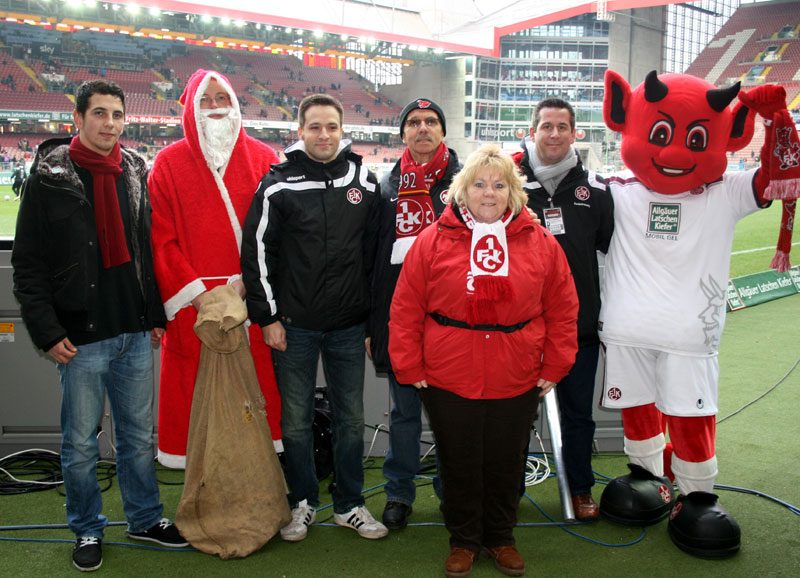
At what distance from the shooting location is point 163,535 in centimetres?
213

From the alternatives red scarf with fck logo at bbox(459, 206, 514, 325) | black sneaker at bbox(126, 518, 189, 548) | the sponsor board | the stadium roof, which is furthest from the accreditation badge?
the stadium roof

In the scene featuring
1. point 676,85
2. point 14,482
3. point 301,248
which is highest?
point 676,85

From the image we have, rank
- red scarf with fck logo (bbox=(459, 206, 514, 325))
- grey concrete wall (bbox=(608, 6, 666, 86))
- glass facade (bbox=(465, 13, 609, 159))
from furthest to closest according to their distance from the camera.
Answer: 1. grey concrete wall (bbox=(608, 6, 666, 86))
2. glass facade (bbox=(465, 13, 609, 159))
3. red scarf with fck logo (bbox=(459, 206, 514, 325))

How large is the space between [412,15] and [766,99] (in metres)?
8.27

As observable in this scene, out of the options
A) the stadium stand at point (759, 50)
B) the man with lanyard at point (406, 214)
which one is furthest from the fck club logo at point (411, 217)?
the stadium stand at point (759, 50)

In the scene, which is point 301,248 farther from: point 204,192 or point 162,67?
point 162,67

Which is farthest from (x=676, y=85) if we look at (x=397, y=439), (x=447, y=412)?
(x=397, y=439)

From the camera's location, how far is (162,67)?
47.2ft

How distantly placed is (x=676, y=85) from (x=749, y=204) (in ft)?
1.56

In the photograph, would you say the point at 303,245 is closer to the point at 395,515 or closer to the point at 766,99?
the point at 395,515

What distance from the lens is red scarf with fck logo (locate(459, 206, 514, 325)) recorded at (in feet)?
5.64

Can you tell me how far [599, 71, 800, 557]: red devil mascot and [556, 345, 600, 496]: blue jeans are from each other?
0.36 ft

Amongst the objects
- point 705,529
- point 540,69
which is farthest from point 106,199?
point 540,69

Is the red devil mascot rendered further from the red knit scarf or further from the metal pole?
the red knit scarf
